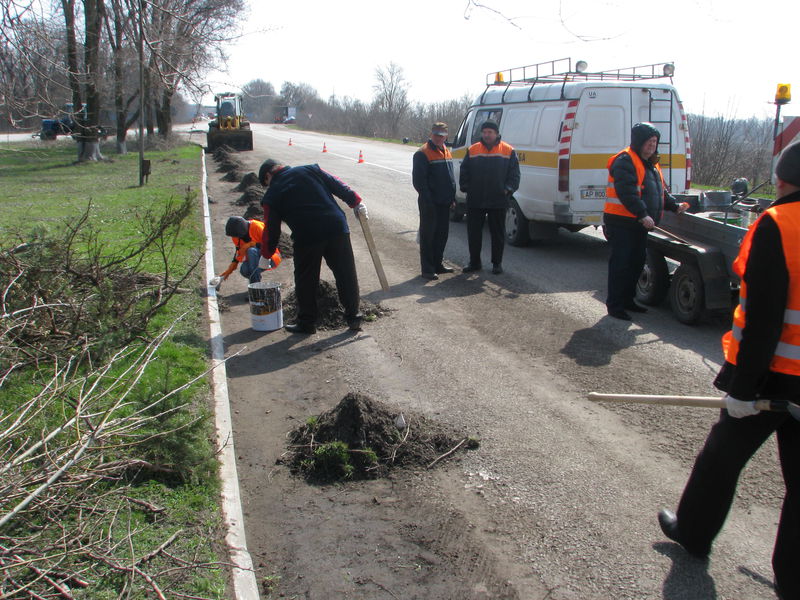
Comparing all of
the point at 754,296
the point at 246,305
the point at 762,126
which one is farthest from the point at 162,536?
the point at 762,126

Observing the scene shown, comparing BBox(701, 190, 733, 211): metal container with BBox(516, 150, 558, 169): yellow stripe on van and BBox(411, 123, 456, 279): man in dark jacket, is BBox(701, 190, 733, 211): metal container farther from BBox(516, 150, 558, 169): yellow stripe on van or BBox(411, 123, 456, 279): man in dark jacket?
BBox(411, 123, 456, 279): man in dark jacket

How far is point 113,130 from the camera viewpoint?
4053cm

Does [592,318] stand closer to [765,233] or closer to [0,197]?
[765,233]

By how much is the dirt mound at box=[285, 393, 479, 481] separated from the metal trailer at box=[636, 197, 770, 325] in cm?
351

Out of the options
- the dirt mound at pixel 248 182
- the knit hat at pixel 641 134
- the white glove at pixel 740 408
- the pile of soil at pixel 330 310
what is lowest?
the pile of soil at pixel 330 310

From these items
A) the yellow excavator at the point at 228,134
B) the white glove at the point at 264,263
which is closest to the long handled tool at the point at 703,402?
the white glove at the point at 264,263

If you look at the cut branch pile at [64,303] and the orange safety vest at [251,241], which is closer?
the cut branch pile at [64,303]

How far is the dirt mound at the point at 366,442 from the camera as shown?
4469mm

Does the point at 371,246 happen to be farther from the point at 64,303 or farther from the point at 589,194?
the point at 589,194

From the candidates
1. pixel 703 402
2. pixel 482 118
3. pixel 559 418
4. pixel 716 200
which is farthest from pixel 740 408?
pixel 482 118

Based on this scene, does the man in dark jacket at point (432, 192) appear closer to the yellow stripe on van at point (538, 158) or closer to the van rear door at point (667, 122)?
the yellow stripe on van at point (538, 158)

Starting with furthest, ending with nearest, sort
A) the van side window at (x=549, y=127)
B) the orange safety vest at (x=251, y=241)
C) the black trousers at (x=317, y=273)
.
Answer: the van side window at (x=549, y=127) < the orange safety vest at (x=251, y=241) < the black trousers at (x=317, y=273)

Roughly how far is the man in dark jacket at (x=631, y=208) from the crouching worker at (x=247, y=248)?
381 cm

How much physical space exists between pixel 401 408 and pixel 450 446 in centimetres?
73
